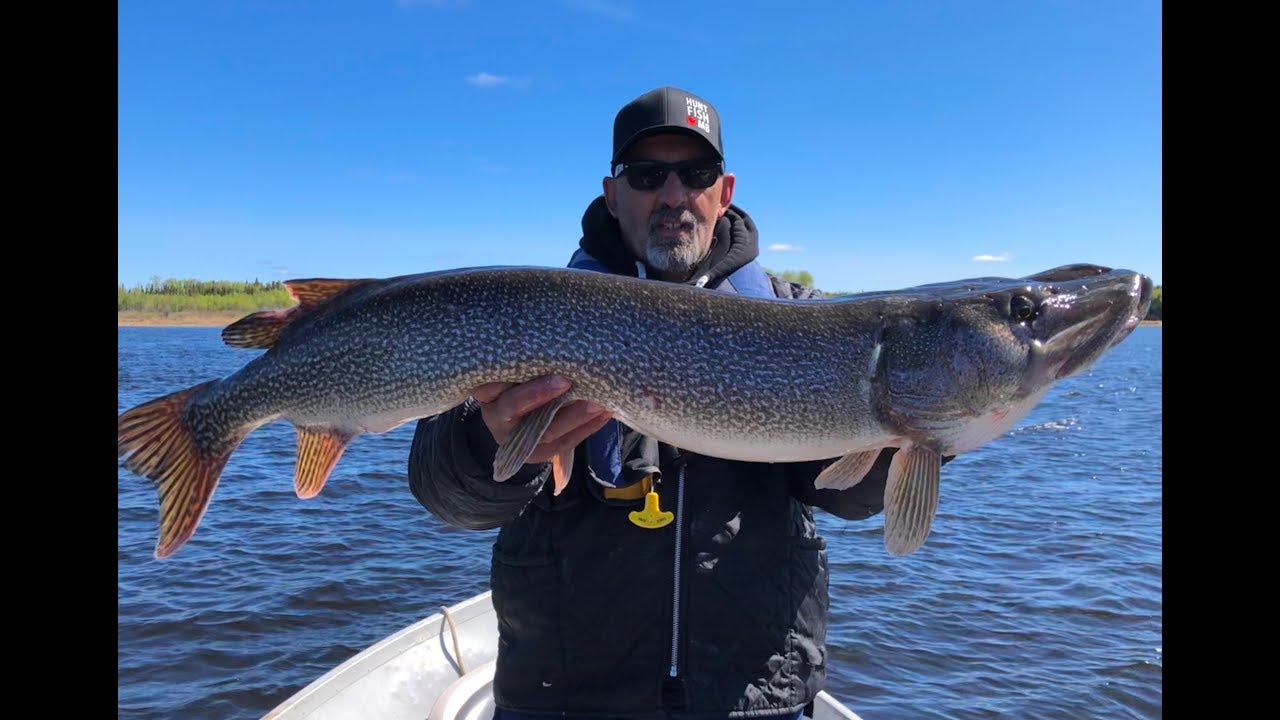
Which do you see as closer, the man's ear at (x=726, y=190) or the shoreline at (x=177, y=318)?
the man's ear at (x=726, y=190)

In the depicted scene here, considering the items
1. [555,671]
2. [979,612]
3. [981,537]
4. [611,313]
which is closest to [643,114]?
[611,313]

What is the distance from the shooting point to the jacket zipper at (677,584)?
2.28 m

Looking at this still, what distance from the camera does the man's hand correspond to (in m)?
2.23

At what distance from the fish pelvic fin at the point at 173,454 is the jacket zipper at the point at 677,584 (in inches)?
55.0

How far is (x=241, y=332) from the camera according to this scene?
235 centimetres

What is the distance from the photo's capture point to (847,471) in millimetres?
2301

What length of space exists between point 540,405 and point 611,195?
4.34 ft

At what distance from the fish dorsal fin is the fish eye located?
1986 millimetres

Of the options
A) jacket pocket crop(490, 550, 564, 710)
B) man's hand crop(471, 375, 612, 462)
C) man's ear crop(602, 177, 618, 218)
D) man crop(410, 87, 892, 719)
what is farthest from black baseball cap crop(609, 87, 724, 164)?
jacket pocket crop(490, 550, 564, 710)

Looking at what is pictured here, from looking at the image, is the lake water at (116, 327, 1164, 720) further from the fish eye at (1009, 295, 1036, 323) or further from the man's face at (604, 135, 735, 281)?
the man's face at (604, 135, 735, 281)

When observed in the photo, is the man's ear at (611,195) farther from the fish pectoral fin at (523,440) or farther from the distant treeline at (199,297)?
the distant treeline at (199,297)

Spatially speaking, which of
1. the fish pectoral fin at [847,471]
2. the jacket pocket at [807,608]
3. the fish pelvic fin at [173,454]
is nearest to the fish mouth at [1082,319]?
the fish pectoral fin at [847,471]

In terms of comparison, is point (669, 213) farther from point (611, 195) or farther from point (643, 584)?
point (643, 584)
